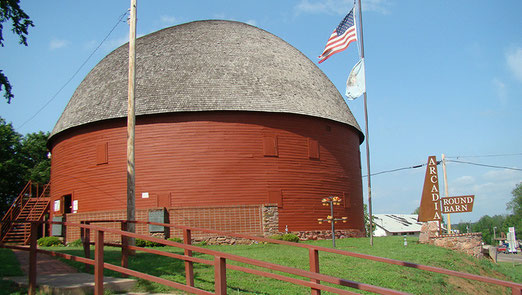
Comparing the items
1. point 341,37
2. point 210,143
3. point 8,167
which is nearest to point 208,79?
point 210,143

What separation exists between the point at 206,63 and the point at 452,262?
14336mm

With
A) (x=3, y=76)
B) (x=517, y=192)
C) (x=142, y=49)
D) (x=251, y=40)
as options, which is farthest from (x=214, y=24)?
(x=517, y=192)

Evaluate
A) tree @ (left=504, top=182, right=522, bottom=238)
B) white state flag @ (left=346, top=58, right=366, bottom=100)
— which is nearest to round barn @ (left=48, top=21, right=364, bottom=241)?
white state flag @ (left=346, top=58, right=366, bottom=100)

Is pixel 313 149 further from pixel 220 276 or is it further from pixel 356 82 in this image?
pixel 220 276

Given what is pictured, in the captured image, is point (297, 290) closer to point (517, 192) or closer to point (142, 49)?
point (142, 49)

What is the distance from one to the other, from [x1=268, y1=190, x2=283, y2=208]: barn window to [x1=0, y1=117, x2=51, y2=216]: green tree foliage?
819 inches

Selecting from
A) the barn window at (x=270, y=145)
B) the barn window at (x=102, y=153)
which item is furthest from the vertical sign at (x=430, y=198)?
the barn window at (x=102, y=153)

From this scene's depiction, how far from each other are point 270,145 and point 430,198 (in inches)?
294

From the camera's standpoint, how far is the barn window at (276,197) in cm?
2262

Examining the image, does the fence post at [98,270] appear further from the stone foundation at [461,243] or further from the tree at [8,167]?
the tree at [8,167]

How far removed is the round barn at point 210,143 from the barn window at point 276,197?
0.15 ft

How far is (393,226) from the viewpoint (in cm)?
7450

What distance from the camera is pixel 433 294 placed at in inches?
448

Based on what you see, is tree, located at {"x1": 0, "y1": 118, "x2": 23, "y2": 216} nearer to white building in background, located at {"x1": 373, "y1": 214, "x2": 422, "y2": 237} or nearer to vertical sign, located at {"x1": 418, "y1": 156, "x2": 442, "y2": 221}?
vertical sign, located at {"x1": 418, "y1": 156, "x2": 442, "y2": 221}
